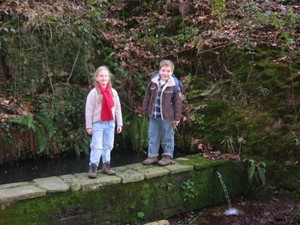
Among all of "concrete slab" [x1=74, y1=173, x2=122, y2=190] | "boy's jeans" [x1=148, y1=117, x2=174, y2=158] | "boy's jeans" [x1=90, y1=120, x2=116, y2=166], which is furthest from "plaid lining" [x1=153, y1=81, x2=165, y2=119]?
"concrete slab" [x1=74, y1=173, x2=122, y2=190]

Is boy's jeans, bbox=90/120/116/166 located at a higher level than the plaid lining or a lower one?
lower

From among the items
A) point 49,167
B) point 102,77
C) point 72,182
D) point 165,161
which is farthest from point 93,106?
point 49,167

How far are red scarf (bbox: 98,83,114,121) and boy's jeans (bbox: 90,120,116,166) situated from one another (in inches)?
4.6

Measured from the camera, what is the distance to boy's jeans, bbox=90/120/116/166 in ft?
16.9

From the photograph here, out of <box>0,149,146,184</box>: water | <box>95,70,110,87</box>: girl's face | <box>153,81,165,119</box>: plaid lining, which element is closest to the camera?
<box>95,70,110,87</box>: girl's face

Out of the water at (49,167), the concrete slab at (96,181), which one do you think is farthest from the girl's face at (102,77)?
the water at (49,167)

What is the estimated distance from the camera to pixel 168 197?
552 centimetres

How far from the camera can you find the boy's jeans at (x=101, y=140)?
5148mm

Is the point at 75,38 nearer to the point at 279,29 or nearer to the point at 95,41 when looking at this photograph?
the point at 95,41

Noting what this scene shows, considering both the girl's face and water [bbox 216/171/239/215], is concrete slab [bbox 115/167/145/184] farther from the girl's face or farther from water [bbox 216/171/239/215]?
water [bbox 216/171/239/215]

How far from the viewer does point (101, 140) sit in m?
5.20

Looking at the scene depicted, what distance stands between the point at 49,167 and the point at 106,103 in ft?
7.24

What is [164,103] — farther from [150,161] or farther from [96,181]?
[96,181]

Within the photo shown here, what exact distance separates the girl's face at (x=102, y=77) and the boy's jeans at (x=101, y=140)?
53 centimetres
